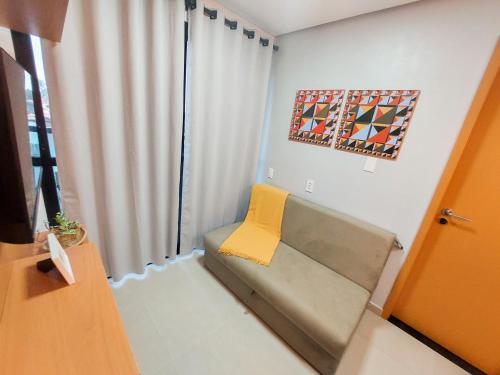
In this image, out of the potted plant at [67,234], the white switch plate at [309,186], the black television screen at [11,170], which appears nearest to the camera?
the black television screen at [11,170]

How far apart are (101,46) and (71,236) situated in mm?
1125

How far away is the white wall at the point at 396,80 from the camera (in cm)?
129

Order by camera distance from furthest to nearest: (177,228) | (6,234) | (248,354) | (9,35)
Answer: (177,228)
(248,354)
(9,35)
(6,234)

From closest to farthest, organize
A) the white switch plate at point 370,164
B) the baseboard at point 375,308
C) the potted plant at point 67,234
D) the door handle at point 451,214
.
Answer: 1. the potted plant at point 67,234
2. the door handle at point 451,214
3. the white switch plate at point 370,164
4. the baseboard at point 375,308

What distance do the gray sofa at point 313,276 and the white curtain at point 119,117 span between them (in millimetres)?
701

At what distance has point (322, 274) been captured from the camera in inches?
65.1

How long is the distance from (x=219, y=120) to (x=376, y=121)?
4.33 feet

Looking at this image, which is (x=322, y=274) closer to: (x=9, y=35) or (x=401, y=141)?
(x=401, y=141)

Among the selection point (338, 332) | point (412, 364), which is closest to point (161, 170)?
point (338, 332)

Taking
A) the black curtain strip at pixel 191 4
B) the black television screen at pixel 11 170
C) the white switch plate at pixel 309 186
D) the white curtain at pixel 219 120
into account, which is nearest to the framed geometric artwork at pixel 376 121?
the white switch plate at pixel 309 186

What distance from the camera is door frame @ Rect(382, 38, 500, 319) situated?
122 centimetres

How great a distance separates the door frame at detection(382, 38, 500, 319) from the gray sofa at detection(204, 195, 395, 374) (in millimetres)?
243

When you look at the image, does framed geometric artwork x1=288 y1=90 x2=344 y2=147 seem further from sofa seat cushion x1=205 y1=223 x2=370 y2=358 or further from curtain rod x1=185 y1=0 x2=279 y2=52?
sofa seat cushion x1=205 y1=223 x2=370 y2=358

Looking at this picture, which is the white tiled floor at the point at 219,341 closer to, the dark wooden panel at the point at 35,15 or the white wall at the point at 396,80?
the white wall at the point at 396,80
